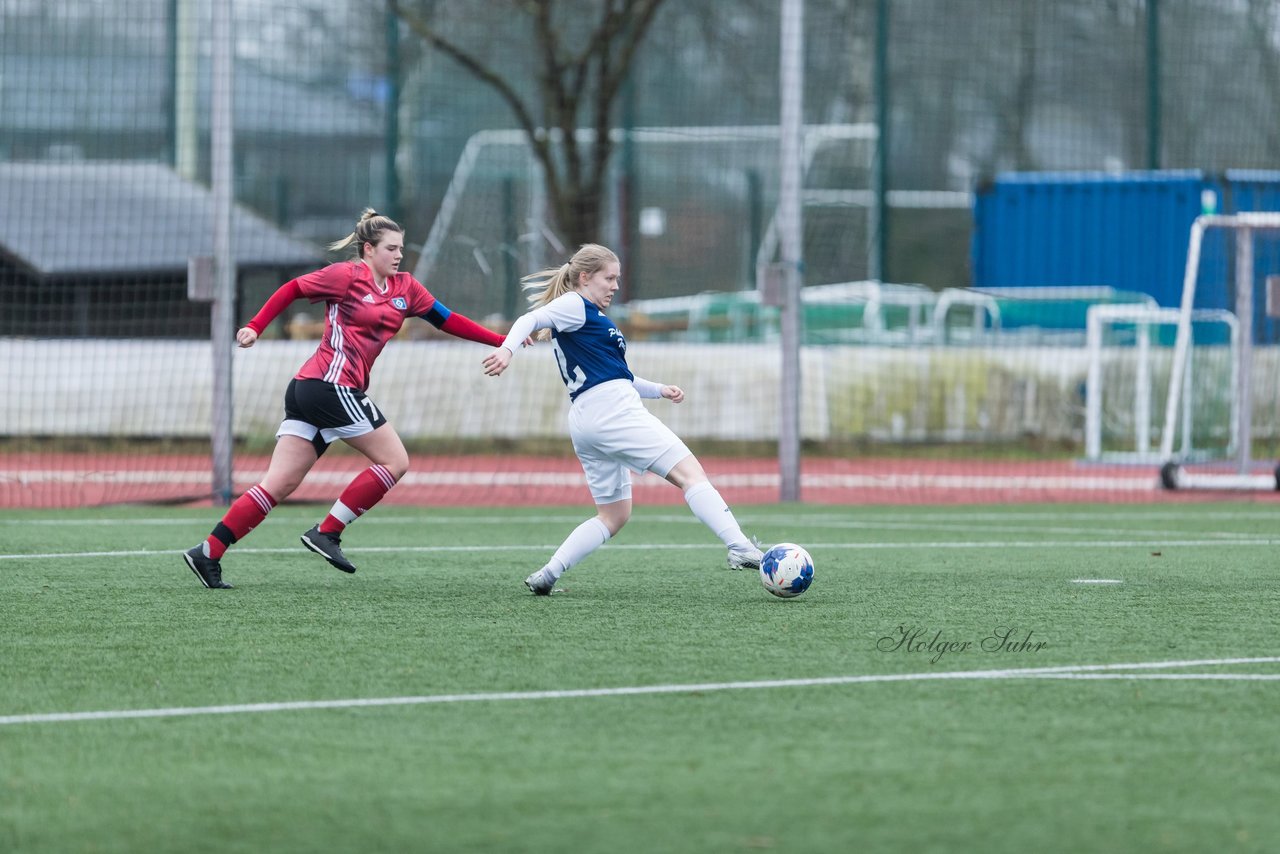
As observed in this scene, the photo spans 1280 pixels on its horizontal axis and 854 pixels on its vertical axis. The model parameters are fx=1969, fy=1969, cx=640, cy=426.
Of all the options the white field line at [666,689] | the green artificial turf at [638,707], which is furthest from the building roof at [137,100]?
the white field line at [666,689]

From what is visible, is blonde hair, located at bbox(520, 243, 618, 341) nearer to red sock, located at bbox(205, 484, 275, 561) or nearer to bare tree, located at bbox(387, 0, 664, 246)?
red sock, located at bbox(205, 484, 275, 561)

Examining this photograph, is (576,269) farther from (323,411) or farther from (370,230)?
(323,411)

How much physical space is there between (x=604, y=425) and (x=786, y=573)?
3.18 feet

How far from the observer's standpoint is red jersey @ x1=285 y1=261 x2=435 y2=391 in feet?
29.3

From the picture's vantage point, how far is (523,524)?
1276cm

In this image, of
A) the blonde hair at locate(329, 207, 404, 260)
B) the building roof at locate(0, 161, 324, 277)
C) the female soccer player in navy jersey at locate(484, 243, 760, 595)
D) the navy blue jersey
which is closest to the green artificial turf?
the female soccer player in navy jersey at locate(484, 243, 760, 595)

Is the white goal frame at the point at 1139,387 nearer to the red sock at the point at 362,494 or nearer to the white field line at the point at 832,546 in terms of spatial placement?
the white field line at the point at 832,546

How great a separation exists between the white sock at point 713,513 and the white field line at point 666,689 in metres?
2.16

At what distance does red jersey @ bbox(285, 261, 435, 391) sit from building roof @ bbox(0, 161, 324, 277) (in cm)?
1182

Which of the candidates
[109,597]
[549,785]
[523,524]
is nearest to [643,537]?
[523,524]

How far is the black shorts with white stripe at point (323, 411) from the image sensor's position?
8867mm

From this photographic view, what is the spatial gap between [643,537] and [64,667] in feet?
18.4

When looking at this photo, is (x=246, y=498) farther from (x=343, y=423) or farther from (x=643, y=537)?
(x=643, y=537)

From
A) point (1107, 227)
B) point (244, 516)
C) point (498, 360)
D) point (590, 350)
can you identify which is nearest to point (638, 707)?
point (498, 360)
